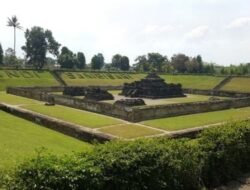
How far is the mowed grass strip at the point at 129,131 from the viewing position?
1311 centimetres

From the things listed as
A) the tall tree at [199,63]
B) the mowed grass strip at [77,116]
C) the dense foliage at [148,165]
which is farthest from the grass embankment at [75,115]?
the tall tree at [199,63]

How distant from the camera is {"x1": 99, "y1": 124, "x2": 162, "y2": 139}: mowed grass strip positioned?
13109mm

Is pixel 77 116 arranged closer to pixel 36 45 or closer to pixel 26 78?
pixel 26 78

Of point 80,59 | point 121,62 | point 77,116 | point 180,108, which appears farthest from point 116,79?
point 77,116

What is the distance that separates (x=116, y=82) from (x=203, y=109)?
23.0m

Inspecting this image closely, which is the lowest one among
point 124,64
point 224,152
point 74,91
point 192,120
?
point 192,120

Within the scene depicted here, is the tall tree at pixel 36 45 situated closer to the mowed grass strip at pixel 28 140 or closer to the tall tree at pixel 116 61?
the tall tree at pixel 116 61

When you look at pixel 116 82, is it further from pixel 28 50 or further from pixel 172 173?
pixel 172 173

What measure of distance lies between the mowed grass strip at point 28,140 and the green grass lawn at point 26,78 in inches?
769

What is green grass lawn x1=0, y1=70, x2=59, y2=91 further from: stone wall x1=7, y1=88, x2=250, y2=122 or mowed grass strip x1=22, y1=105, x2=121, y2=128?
mowed grass strip x1=22, y1=105, x2=121, y2=128

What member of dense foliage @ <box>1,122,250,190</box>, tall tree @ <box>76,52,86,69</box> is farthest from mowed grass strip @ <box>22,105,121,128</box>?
tall tree @ <box>76,52,86,69</box>

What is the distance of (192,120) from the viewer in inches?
663

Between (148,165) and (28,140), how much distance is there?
22.6ft

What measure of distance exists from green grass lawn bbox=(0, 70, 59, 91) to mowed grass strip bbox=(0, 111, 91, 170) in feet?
64.1
